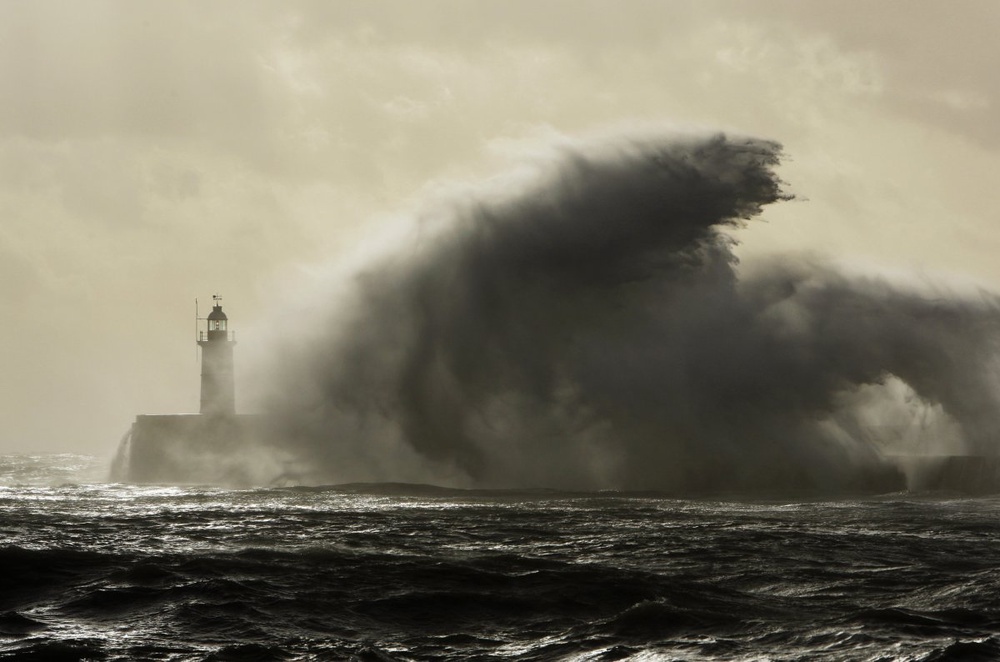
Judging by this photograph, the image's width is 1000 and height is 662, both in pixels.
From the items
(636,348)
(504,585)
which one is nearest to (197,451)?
(636,348)

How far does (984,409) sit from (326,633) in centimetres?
2213

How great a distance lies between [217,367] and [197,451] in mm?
6298

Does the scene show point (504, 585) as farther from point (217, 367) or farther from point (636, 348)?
point (217, 367)

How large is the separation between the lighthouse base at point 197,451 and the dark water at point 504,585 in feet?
37.4

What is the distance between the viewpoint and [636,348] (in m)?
27.1

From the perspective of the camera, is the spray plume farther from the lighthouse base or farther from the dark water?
the dark water

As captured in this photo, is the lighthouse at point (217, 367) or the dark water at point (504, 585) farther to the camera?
the lighthouse at point (217, 367)

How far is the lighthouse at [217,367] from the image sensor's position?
37031 mm

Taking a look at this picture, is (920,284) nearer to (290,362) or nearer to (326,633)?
(290,362)

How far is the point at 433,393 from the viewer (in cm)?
2769

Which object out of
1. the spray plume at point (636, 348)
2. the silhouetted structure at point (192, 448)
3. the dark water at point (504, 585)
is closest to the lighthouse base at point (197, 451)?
the silhouetted structure at point (192, 448)

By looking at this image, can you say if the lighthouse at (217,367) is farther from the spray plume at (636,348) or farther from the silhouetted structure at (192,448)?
the spray plume at (636,348)

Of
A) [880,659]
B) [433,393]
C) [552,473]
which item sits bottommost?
[880,659]

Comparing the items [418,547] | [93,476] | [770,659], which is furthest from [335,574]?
[93,476]
